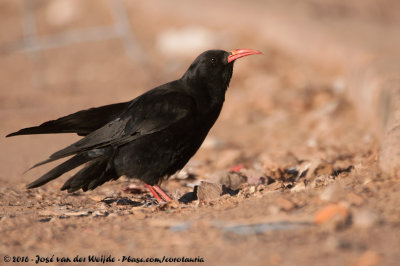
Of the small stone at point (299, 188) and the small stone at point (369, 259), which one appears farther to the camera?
the small stone at point (299, 188)

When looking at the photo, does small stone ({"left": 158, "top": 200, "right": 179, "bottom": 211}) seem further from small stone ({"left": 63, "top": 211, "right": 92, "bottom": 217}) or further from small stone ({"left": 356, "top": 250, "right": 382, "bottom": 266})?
small stone ({"left": 356, "top": 250, "right": 382, "bottom": 266})

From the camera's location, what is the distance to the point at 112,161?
16.1ft

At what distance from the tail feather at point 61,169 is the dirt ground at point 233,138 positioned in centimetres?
20

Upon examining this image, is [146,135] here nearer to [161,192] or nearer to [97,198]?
[161,192]

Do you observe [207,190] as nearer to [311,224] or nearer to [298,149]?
[311,224]

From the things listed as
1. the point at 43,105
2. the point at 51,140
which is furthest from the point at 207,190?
the point at 43,105

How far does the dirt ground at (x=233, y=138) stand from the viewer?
3.22m

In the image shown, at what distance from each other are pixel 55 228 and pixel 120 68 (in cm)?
930

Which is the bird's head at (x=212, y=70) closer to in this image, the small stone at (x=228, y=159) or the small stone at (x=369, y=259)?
the small stone at (x=228, y=159)

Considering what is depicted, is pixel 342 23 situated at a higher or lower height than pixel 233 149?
higher

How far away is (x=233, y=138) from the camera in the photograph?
780 centimetres

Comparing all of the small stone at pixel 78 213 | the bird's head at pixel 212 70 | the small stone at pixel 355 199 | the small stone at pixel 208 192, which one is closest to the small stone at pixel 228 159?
the bird's head at pixel 212 70

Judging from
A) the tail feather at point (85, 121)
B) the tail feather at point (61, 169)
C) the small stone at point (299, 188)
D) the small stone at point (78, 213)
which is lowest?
the small stone at point (299, 188)

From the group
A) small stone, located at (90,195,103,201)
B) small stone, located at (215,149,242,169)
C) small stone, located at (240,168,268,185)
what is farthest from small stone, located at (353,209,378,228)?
small stone, located at (215,149,242,169)
